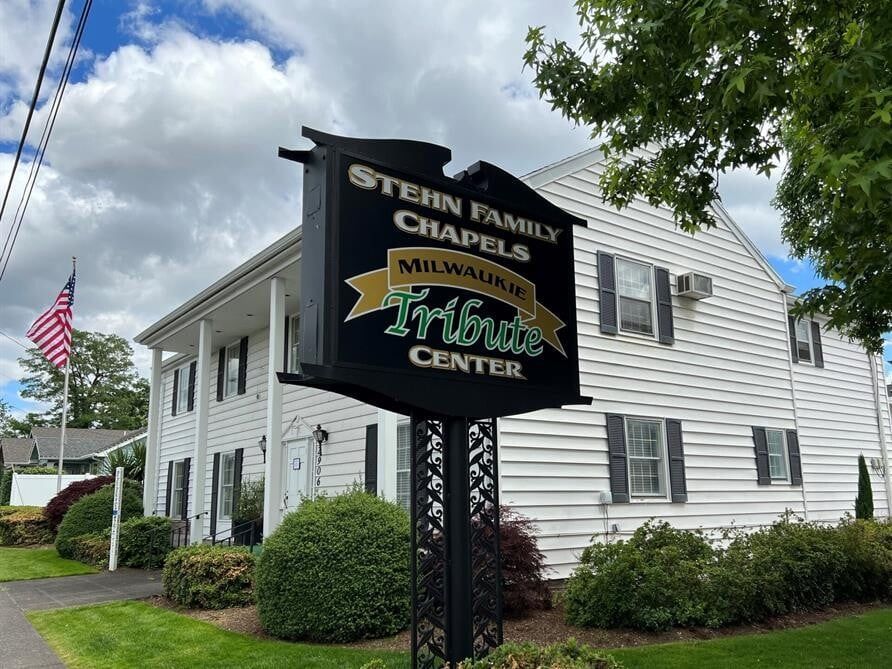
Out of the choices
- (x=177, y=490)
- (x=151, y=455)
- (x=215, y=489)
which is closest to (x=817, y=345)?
(x=215, y=489)

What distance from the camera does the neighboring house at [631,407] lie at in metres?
11.0

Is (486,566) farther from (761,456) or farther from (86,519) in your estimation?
(86,519)

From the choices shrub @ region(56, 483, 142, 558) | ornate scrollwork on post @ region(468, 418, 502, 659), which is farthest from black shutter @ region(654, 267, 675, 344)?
shrub @ region(56, 483, 142, 558)

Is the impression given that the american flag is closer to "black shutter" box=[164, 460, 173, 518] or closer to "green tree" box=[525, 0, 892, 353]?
"black shutter" box=[164, 460, 173, 518]

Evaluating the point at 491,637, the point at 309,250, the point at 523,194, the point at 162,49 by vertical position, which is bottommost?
the point at 491,637

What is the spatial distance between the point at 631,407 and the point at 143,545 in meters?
10.1

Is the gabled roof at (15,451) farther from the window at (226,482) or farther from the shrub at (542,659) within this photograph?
the shrub at (542,659)

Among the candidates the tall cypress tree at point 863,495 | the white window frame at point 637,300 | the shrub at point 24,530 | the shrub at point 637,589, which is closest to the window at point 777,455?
the tall cypress tree at point 863,495

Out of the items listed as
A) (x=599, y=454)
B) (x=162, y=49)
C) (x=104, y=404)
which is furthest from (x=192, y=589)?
(x=104, y=404)

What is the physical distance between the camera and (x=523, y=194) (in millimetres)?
5199

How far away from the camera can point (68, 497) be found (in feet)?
66.9

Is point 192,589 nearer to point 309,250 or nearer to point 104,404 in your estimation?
point 309,250

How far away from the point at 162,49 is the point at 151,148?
5.76 m

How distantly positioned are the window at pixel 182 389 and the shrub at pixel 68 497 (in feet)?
9.00
